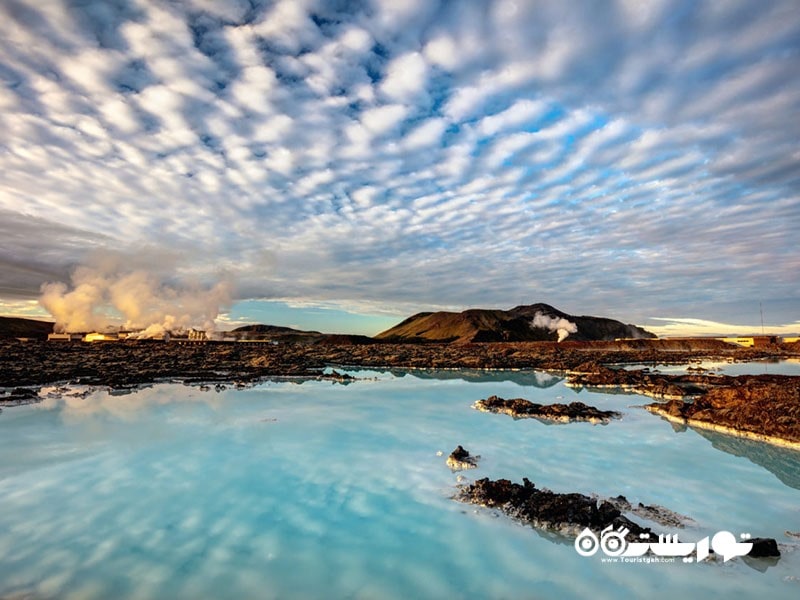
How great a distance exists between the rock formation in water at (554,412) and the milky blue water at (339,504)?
2.99 feet

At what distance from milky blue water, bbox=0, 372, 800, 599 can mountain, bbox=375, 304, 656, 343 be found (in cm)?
12960

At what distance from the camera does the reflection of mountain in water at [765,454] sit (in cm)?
983

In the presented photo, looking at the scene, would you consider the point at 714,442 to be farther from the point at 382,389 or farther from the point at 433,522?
the point at 382,389

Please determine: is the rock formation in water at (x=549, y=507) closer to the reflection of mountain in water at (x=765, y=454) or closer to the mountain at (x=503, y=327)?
the reflection of mountain in water at (x=765, y=454)

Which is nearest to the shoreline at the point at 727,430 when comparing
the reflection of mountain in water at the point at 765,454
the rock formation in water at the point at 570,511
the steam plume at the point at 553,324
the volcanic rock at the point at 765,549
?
the reflection of mountain in water at the point at 765,454

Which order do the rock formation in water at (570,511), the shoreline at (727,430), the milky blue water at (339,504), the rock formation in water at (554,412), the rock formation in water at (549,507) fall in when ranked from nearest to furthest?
the milky blue water at (339,504) → the rock formation in water at (570,511) → the rock formation in water at (549,507) → the shoreline at (727,430) → the rock formation in water at (554,412)

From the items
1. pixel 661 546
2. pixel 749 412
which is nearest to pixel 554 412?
pixel 749 412

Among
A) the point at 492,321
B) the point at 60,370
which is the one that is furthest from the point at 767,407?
the point at 492,321

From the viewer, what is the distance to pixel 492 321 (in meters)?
170

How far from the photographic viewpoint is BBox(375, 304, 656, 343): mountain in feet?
510

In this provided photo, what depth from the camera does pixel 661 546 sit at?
20.1ft

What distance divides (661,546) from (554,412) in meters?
10.2

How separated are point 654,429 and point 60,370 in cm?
3393

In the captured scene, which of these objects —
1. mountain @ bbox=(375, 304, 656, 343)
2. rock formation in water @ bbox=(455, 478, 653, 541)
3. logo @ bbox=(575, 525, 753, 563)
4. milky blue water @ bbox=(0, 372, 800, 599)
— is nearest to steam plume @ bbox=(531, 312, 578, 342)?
mountain @ bbox=(375, 304, 656, 343)
